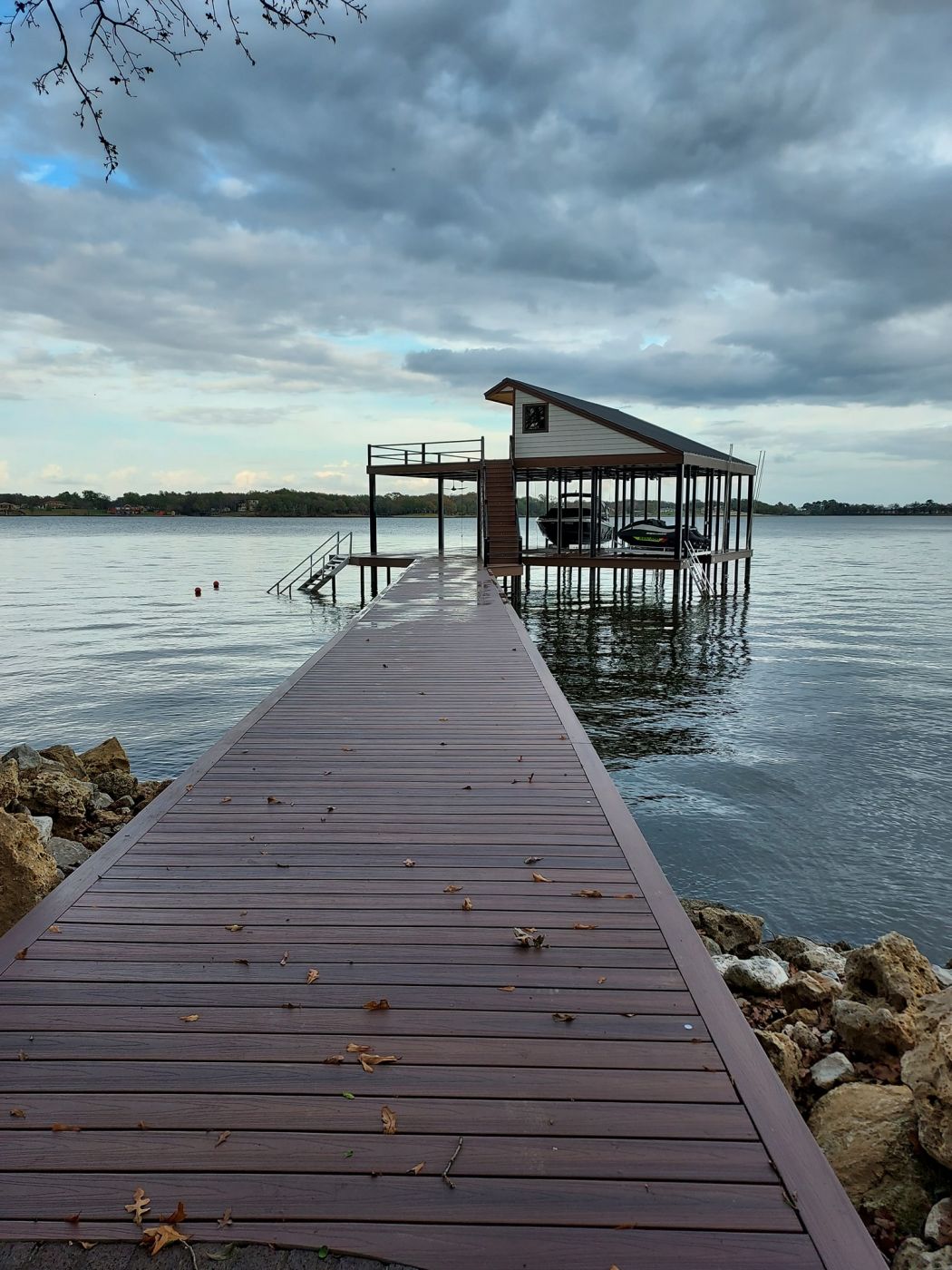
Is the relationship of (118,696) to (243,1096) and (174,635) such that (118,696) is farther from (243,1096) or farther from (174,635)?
(243,1096)

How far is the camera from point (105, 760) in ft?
37.9

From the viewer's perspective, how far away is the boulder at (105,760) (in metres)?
11.3

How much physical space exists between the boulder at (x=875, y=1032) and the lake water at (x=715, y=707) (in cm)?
302

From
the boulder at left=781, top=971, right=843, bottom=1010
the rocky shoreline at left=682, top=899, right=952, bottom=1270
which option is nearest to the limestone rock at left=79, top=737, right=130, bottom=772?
the rocky shoreline at left=682, top=899, right=952, bottom=1270

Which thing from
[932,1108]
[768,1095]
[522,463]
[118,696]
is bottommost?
[118,696]

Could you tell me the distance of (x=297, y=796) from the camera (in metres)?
5.55

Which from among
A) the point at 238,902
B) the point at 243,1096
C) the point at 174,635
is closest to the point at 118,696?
the point at 174,635

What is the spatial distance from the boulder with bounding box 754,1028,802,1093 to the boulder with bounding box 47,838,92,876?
18.6ft

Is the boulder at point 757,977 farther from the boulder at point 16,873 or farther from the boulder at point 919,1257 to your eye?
the boulder at point 16,873

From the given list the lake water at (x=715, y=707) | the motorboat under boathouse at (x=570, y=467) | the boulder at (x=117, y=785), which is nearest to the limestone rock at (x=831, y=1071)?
the lake water at (x=715, y=707)

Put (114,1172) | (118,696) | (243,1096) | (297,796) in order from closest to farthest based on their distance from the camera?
(114,1172) → (243,1096) → (297,796) → (118,696)

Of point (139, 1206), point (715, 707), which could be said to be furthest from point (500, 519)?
point (139, 1206)

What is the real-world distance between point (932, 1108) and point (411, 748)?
4174 mm

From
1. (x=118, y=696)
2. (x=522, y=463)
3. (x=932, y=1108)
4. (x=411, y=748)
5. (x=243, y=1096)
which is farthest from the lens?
(x=522, y=463)
